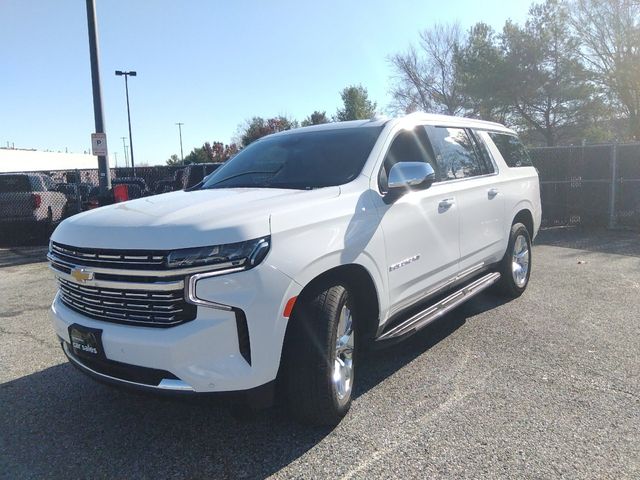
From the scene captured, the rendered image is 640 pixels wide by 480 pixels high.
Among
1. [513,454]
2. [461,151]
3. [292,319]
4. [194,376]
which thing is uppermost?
[461,151]

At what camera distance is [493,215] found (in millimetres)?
5418

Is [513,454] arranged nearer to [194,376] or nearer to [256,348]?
[256,348]

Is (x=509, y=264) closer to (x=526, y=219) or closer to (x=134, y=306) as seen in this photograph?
(x=526, y=219)

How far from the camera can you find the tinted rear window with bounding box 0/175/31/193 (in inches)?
503

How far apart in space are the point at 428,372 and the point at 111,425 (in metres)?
2.29

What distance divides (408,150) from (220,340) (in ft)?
7.81

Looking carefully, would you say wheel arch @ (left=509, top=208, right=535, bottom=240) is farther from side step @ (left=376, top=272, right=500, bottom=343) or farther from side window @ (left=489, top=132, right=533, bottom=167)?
side step @ (left=376, top=272, right=500, bottom=343)

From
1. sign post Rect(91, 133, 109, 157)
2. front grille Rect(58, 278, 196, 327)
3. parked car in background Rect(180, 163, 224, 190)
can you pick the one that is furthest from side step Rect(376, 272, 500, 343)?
parked car in background Rect(180, 163, 224, 190)

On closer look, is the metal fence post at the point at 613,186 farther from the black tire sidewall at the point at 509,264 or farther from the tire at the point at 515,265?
the black tire sidewall at the point at 509,264

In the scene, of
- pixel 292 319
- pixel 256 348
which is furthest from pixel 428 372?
pixel 256 348

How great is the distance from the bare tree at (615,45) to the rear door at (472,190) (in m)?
30.6

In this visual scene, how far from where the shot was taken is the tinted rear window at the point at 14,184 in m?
12.8

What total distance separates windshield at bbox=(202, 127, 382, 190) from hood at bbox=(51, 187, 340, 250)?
1.15 feet

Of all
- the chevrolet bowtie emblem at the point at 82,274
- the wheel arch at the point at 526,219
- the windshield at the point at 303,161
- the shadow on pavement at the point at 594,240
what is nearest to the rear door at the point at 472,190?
the wheel arch at the point at 526,219
